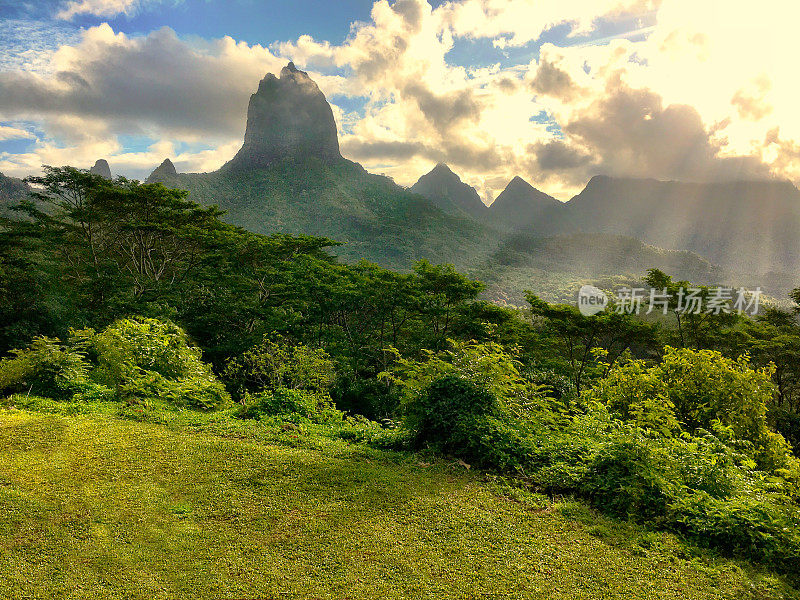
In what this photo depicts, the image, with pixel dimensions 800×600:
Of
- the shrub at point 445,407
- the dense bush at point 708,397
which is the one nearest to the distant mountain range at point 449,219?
the shrub at point 445,407

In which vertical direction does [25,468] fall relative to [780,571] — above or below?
below

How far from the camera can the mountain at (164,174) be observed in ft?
258

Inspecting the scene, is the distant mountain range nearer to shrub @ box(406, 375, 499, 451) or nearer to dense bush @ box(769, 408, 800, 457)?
dense bush @ box(769, 408, 800, 457)

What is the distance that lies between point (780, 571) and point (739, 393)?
4733 millimetres

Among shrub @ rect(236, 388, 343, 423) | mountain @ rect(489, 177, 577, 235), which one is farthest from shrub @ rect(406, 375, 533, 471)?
mountain @ rect(489, 177, 577, 235)

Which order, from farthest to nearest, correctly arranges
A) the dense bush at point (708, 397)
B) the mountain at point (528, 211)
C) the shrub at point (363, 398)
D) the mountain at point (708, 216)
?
1. the mountain at point (528, 211)
2. the mountain at point (708, 216)
3. the shrub at point (363, 398)
4. the dense bush at point (708, 397)

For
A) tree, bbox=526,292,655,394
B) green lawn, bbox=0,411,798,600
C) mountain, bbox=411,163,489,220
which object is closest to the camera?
green lawn, bbox=0,411,798,600

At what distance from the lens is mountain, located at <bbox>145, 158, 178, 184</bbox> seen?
78562mm

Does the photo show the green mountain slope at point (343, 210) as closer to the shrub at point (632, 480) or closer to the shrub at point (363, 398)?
the shrub at point (363, 398)

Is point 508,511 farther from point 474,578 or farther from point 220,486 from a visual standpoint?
point 220,486

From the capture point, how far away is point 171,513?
4465 millimetres

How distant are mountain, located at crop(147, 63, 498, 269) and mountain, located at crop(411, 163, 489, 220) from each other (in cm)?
5380

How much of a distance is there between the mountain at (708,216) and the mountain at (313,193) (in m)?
70.3

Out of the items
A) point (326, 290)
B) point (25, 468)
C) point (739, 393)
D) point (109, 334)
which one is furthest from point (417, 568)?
point (326, 290)
